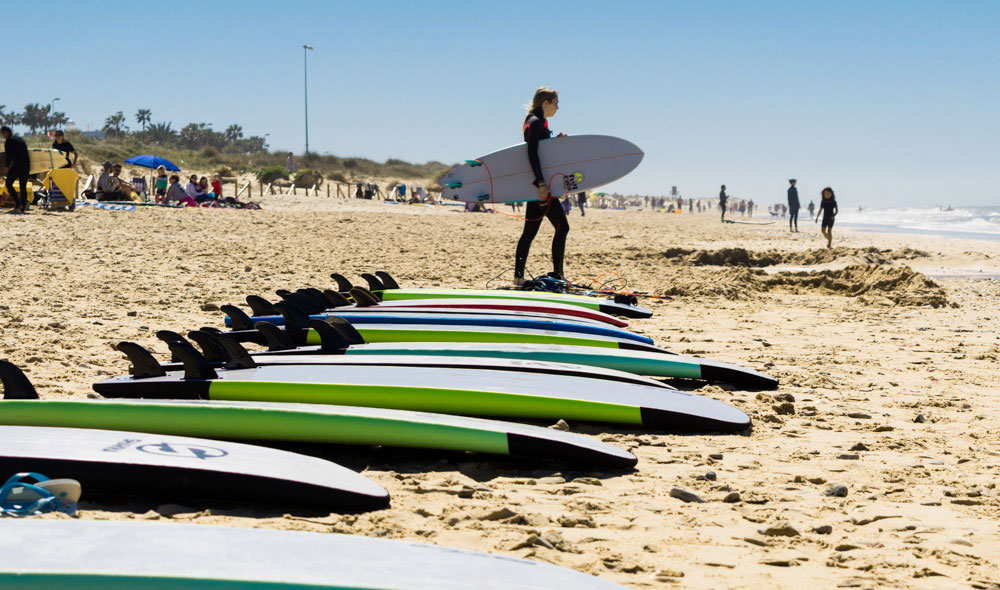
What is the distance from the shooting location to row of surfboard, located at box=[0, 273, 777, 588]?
2.15m

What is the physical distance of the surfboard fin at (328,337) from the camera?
12.6 feet

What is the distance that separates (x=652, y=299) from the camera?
7.88 m

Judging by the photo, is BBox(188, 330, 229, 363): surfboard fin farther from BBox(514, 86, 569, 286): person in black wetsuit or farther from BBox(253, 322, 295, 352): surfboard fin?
BBox(514, 86, 569, 286): person in black wetsuit

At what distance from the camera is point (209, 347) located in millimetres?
3523

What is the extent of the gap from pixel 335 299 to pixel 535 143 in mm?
2914

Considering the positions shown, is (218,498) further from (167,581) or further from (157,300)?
(157,300)

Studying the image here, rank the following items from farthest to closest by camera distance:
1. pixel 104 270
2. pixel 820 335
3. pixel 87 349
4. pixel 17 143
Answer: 1. pixel 17 143
2. pixel 104 270
3. pixel 820 335
4. pixel 87 349

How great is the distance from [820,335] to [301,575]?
509 centimetres

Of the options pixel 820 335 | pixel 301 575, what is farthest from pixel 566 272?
pixel 301 575

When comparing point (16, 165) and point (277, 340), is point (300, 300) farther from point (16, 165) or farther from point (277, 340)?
point (16, 165)

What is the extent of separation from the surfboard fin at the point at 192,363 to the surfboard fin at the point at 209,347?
0.16 m

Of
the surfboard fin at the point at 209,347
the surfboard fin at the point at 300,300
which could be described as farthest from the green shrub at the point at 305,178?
the surfboard fin at the point at 209,347

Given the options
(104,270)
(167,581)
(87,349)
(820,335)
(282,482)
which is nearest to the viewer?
(167,581)

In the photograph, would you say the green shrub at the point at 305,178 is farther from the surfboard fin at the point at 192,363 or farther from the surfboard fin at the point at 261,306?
the surfboard fin at the point at 192,363
